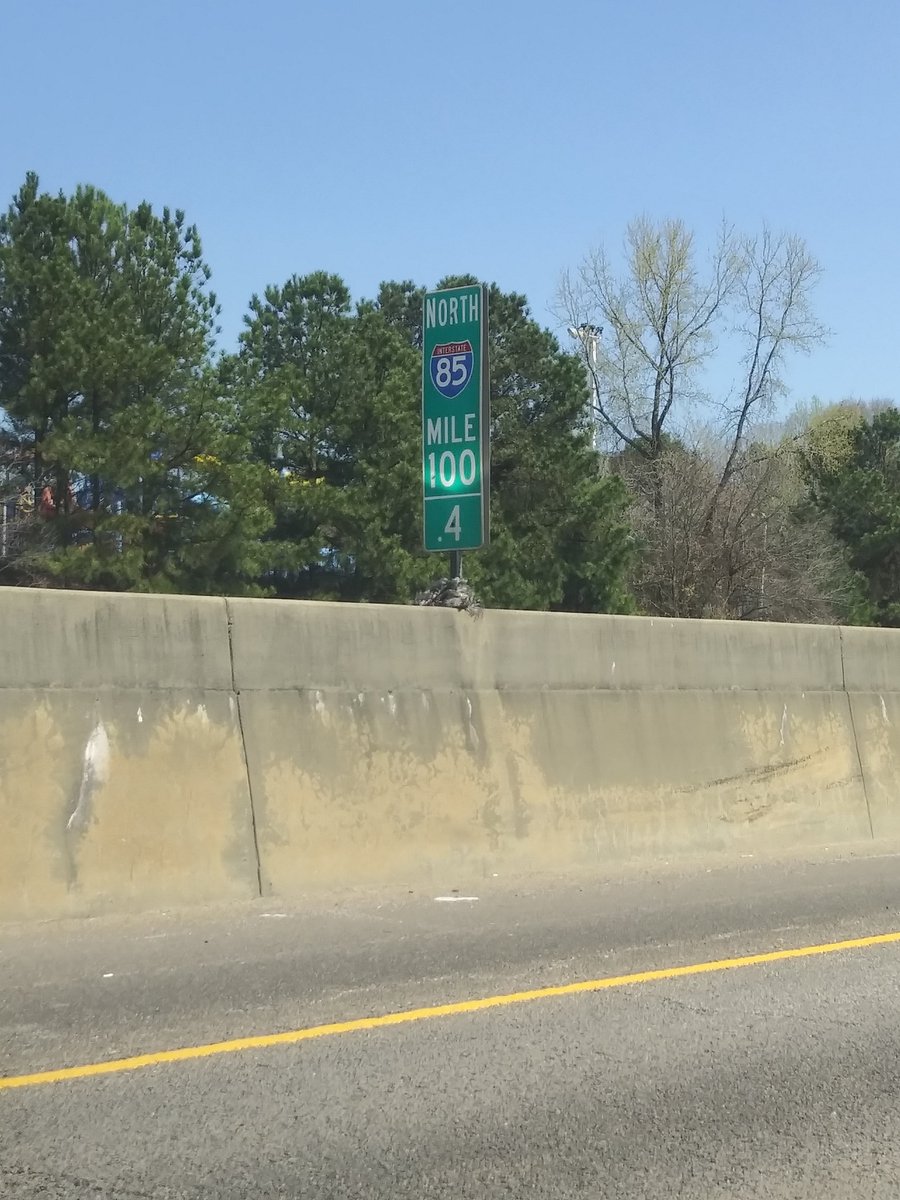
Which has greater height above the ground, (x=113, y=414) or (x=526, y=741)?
(x=113, y=414)

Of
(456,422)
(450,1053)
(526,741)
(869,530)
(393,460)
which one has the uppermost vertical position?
(393,460)

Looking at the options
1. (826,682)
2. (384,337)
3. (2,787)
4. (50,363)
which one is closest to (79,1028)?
(2,787)

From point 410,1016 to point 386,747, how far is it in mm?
3131

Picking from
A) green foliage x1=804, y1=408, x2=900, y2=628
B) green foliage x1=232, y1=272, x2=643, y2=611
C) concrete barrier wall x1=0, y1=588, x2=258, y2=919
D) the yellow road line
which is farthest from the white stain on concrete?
green foliage x1=804, y1=408, x2=900, y2=628

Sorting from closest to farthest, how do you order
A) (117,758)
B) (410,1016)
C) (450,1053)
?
(450,1053)
(410,1016)
(117,758)

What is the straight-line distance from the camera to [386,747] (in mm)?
9141

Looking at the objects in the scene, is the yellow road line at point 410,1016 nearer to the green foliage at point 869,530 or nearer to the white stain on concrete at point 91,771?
the white stain on concrete at point 91,771

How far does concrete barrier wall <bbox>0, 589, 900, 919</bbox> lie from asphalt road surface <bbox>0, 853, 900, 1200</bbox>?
435mm

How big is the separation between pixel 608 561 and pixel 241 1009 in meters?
34.3

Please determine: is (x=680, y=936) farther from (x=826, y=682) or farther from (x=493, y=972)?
(x=826, y=682)

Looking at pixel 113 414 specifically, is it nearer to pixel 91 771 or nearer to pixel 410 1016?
pixel 91 771

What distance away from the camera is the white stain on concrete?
→ 7.68 metres

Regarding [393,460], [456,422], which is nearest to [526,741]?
[456,422]

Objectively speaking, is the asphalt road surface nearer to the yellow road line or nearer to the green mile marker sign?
the yellow road line
